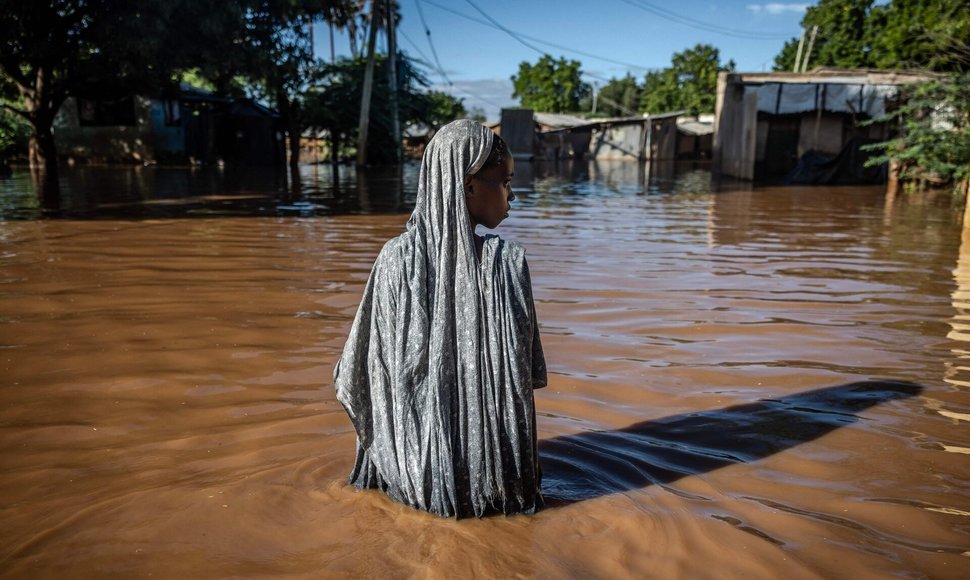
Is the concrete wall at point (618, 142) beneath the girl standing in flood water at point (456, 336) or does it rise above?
above

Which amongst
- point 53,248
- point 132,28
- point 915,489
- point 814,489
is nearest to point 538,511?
point 814,489

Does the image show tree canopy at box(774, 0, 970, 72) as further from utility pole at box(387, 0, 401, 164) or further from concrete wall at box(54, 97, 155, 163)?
concrete wall at box(54, 97, 155, 163)

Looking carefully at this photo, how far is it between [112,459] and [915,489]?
3.24 m

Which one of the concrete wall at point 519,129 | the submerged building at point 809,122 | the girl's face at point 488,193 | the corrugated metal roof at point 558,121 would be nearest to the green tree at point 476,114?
the corrugated metal roof at point 558,121

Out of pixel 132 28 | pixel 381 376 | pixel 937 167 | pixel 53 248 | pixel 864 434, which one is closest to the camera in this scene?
pixel 381 376

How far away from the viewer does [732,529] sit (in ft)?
7.70

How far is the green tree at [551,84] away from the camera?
55.7 meters

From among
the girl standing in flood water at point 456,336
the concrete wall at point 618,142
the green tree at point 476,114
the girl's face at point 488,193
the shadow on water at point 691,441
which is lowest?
the shadow on water at point 691,441

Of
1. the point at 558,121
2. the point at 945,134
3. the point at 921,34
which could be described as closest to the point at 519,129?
the point at 558,121

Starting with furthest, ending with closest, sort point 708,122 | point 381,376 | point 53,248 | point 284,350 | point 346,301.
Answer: point 708,122 → point 53,248 → point 346,301 → point 284,350 → point 381,376

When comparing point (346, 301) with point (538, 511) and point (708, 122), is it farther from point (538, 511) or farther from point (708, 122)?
point (708, 122)

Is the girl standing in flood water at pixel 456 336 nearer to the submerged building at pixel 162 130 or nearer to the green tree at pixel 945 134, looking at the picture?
the green tree at pixel 945 134

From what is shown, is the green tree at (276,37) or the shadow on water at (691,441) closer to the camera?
the shadow on water at (691,441)

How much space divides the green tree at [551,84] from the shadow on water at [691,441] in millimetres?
53678
